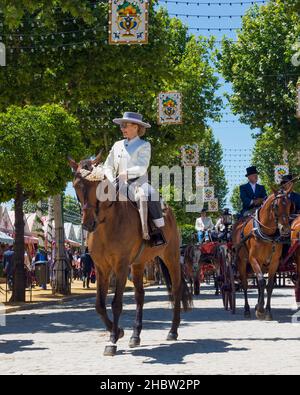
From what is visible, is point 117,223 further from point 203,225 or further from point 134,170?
point 203,225

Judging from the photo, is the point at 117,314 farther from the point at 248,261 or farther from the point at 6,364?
the point at 248,261

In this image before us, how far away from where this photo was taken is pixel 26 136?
72.3 ft

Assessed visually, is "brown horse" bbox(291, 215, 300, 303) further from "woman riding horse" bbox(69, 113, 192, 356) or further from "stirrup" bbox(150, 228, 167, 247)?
"stirrup" bbox(150, 228, 167, 247)

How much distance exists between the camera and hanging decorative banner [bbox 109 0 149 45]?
829 inches

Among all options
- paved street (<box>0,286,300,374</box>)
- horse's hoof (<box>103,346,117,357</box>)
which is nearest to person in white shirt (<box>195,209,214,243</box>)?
paved street (<box>0,286,300,374</box>)

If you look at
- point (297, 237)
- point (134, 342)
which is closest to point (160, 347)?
point (134, 342)

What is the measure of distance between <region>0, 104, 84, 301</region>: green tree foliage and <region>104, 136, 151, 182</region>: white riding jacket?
1029cm

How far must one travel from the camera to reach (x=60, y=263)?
3102 cm

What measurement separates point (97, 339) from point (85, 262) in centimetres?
2544

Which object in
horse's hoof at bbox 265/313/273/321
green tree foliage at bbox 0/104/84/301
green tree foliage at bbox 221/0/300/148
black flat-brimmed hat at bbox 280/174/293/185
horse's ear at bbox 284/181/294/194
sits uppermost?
green tree foliage at bbox 221/0/300/148

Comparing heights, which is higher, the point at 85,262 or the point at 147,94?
the point at 147,94

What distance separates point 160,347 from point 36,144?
457 inches
